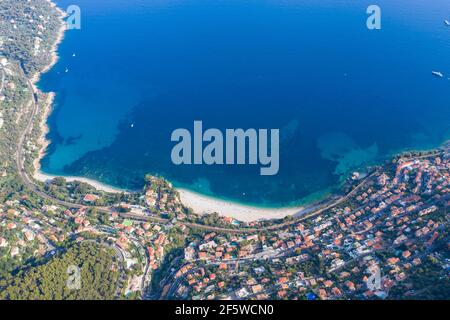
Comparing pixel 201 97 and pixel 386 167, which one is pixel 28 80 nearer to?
pixel 201 97

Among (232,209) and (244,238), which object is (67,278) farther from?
(232,209)

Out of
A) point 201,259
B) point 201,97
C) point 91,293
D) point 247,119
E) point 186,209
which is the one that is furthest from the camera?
point 201,97

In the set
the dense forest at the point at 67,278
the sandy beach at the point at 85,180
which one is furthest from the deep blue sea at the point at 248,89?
the dense forest at the point at 67,278

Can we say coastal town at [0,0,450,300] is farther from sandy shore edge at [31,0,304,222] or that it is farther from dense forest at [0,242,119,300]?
sandy shore edge at [31,0,304,222]

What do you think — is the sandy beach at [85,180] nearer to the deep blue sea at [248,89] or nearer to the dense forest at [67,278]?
the deep blue sea at [248,89]

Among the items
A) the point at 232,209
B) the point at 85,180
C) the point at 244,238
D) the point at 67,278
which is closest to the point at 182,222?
the point at 232,209

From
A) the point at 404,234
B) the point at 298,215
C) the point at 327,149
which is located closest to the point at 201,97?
the point at 327,149

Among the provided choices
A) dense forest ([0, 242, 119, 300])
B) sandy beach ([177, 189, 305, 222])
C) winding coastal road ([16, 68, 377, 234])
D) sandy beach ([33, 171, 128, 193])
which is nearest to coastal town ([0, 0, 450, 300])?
winding coastal road ([16, 68, 377, 234])
